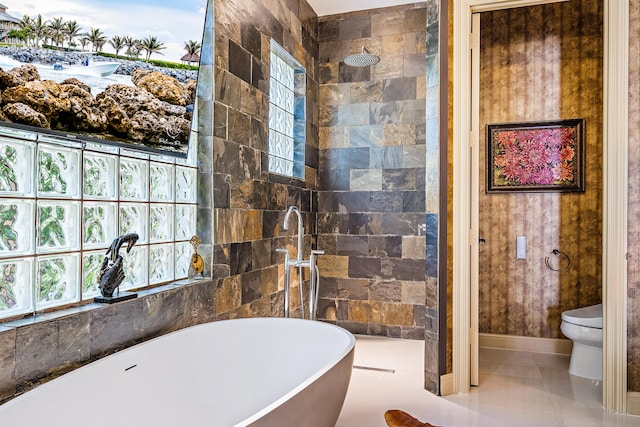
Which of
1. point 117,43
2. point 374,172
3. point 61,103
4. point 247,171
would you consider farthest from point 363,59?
point 61,103

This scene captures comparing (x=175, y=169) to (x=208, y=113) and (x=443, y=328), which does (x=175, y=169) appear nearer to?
(x=208, y=113)

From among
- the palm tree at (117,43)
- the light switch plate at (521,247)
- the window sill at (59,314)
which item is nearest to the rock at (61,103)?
the palm tree at (117,43)

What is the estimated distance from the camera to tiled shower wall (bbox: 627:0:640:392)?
2459 millimetres

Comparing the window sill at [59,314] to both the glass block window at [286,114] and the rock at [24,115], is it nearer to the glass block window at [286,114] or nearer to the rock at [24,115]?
the rock at [24,115]

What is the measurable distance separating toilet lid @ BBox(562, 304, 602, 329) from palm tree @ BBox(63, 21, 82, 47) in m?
3.38

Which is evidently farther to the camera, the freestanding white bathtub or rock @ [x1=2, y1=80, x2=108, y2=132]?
rock @ [x1=2, y1=80, x2=108, y2=132]

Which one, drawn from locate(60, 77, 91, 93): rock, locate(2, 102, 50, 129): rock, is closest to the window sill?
locate(2, 102, 50, 129): rock

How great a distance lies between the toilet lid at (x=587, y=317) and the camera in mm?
2930

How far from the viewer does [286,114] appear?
3.71 metres

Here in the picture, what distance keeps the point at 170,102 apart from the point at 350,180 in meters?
2.15

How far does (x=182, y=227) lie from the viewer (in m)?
2.52

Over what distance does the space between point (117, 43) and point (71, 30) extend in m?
0.22

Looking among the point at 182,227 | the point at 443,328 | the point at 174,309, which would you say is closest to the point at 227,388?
the point at 174,309

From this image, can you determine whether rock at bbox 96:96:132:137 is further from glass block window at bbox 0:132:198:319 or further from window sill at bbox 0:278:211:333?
window sill at bbox 0:278:211:333
